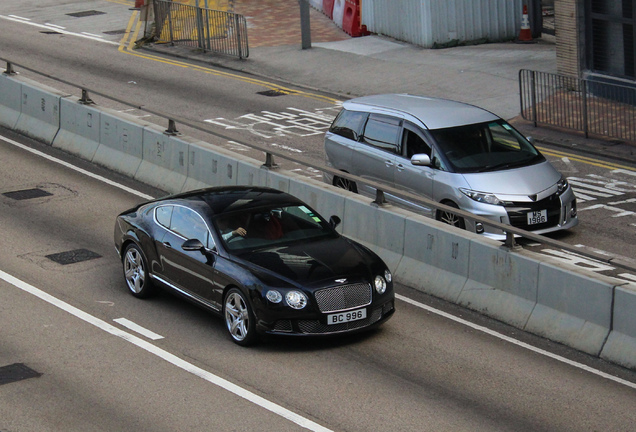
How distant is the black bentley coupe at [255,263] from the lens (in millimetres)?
10875

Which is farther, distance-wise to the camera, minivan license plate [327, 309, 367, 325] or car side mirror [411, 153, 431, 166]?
car side mirror [411, 153, 431, 166]

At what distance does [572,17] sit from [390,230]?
12.8m

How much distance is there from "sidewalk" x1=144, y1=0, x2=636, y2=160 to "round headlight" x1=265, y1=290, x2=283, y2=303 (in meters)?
11.4

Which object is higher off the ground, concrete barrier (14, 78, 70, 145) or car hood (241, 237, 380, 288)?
concrete barrier (14, 78, 70, 145)

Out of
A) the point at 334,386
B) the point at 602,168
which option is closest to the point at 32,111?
the point at 602,168

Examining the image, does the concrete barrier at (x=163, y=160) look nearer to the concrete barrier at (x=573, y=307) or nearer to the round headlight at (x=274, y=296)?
the round headlight at (x=274, y=296)

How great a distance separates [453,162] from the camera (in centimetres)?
1474

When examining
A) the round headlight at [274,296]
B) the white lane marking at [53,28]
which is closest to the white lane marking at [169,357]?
the round headlight at [274,296]

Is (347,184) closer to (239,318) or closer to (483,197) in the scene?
(483,197)

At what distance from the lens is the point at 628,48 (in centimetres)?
2328

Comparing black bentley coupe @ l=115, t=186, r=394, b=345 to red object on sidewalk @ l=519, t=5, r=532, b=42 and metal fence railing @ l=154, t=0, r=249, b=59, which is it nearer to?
metal fence railing @ l=154, t=0, r=249, b=59

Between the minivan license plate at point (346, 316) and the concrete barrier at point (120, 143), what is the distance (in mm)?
8436

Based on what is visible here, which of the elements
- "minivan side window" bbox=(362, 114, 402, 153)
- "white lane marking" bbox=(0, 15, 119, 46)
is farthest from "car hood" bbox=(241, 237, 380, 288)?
"white lane marking" bbox=(0, 15, 119, 46)

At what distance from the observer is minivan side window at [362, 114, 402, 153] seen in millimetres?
15484
